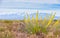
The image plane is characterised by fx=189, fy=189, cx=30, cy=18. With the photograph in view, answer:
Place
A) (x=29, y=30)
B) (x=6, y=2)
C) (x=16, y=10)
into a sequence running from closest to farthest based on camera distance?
1. (x=29, y=30)
2. (x=16, y=10)
3. (x=6, y=2)

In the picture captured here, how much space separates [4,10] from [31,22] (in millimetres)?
1471

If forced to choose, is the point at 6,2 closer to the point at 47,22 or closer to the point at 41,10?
the point at 41,10

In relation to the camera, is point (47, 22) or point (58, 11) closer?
point (47, 22)

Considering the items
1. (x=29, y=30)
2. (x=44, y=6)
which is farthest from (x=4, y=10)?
(x=29, y=30)

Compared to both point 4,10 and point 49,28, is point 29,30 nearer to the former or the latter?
point 49,28

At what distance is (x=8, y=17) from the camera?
407cm

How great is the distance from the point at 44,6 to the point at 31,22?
1.54m

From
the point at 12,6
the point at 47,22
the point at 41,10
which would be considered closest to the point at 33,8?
the point at 41,10

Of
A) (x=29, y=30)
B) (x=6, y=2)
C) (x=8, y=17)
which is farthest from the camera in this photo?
(x=6, y=2)

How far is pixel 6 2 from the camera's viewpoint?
4.77m

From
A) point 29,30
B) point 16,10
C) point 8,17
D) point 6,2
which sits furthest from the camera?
point 6,2

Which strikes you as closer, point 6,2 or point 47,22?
point 47,22

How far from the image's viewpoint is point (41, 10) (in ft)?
14.4

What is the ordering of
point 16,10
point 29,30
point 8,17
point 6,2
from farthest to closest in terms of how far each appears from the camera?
point 6,2, point 16,10, point 8,17, point 29,30
